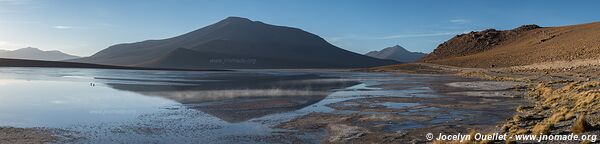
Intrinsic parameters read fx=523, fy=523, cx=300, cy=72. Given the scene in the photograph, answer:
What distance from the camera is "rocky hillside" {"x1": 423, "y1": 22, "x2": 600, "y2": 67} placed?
73188mm

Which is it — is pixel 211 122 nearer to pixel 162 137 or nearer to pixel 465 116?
pixel 162 137

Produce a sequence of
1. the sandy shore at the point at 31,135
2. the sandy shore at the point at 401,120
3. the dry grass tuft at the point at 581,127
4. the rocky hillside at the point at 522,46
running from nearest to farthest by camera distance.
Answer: the dry grass tuft at the point at 581,127
the sandy shore at the point at 31,135
the sandy shore at the point at 401,120
the rocky hillside at the point at 522,46

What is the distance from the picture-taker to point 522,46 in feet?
319

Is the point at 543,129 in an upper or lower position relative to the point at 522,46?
lower

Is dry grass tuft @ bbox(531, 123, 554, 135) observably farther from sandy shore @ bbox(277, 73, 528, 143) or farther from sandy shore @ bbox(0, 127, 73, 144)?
sandy shore @ bbox(0, 127, 73, 144)

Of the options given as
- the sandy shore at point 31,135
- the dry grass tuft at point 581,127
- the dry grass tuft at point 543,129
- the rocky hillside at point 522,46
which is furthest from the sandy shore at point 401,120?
the rocky hillside at point 522,46

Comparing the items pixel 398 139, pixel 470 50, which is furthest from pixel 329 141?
pixel 470 50

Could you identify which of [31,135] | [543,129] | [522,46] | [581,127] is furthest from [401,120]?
[522,46]

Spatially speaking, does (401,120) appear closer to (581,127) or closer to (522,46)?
(581,127)

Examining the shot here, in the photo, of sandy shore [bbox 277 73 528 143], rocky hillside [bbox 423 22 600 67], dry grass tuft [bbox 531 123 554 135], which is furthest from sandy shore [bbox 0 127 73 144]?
rocky hillside [bbox 423 22 600 67]

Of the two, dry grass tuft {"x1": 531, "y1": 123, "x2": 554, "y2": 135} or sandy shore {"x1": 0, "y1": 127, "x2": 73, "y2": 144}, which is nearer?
dry grass tuft {"x1": 531, "y1": 123, "x2": 554, "y2": 135}

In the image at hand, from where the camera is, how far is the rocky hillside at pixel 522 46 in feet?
240

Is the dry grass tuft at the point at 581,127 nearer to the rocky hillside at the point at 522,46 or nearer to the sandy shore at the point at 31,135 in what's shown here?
the sandy shore at the point at 31,135

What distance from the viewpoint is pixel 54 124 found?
51.9 ft
